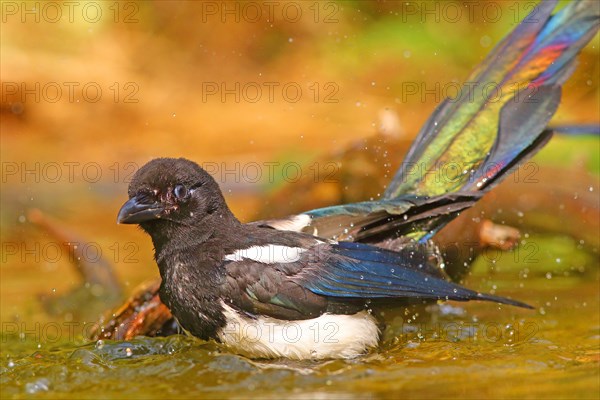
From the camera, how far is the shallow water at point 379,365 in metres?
3.70

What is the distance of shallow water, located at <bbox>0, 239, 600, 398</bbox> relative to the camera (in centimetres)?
370

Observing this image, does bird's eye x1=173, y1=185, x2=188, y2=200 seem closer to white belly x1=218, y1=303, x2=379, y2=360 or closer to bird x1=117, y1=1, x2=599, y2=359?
bird x1=117, y1=1, x2=599, y2=359

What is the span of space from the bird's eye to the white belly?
0.53 m

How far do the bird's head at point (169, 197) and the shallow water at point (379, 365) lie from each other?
0.54m

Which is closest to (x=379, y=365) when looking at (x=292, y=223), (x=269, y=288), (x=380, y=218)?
(x=269, y=288)

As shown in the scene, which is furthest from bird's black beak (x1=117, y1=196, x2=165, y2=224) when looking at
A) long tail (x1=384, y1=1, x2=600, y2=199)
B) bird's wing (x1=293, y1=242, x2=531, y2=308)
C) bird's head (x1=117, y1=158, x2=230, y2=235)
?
long tail (x1=384, y1=1, x2=600, y2=199)

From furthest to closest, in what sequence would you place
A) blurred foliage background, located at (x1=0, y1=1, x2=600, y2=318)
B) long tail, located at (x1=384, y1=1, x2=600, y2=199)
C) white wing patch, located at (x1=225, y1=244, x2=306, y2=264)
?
blurred foliage background, located at (x1=0, y1=1, x2=600, y2=318) < long tail, located at (x1=384, y1=1, x2=600, y2=199) < white wing patch, located at (x1=225, y1=244, x2=306, y2=264)

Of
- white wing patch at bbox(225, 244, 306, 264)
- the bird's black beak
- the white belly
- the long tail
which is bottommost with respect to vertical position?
the white belly

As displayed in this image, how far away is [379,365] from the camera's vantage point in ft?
13.3

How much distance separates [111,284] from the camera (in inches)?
223

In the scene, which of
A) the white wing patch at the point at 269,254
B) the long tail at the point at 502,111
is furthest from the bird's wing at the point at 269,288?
the long tail at the point at 502,111

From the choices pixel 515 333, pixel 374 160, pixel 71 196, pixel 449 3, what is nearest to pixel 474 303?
pixel 515 333

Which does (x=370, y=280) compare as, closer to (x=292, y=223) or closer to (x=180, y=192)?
(x=292, y=223)

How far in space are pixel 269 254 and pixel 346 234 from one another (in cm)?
58
